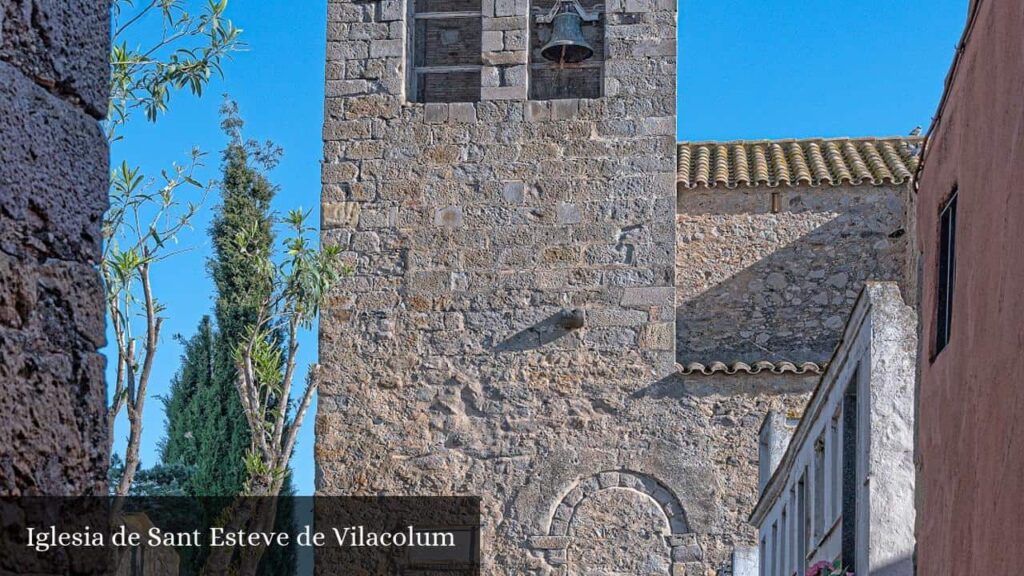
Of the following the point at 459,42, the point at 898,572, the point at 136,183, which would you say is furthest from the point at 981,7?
the point at 459,42

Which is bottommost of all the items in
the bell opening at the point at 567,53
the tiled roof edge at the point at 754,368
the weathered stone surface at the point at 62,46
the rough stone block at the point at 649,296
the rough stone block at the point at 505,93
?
the weathered stone surface at the point at 62,46

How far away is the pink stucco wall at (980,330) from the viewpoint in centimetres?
442

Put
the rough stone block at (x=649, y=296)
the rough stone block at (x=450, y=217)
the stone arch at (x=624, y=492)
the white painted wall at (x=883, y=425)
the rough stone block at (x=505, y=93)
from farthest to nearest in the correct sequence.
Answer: the rough stone block at (x=505, y=93) < the rough stone block at (x=450, y=217) < the rough stone block at (x=649, y=296) < the stone arch at (x=624, y=492) < the white painted wall at (x=883, y=425)

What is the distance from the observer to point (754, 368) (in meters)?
14.3

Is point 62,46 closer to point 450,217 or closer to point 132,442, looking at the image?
point 132,442

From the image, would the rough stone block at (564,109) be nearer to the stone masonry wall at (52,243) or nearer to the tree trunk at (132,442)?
the tree trunk at (132,442)

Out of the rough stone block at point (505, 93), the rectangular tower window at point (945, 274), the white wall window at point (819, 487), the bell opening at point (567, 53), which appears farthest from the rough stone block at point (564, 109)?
the rectangular tower window at point (945, 274)

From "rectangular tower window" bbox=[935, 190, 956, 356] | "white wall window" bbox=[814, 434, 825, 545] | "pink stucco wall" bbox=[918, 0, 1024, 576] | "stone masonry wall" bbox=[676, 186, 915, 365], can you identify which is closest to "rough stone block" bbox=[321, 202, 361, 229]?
"stone masonry wall" bbox=[676, 186, 915, 365]

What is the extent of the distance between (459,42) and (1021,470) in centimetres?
1163

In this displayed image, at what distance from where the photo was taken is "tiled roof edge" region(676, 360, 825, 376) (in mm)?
14172

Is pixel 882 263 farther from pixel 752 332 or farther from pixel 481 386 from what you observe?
pixel 481 386

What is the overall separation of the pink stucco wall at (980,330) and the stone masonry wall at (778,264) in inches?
367

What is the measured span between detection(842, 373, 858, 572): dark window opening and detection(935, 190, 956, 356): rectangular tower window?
4.98ft

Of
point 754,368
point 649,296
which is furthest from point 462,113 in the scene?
point 754,368
